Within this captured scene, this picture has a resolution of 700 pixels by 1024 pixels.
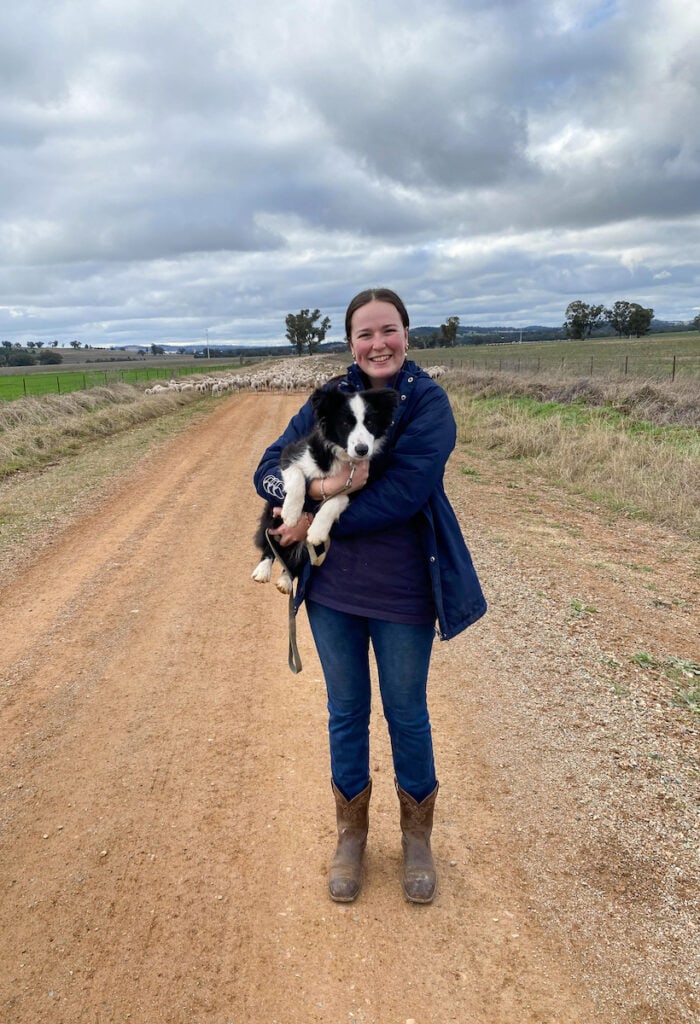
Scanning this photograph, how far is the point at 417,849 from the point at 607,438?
10821mm

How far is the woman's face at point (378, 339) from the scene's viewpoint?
2.59m

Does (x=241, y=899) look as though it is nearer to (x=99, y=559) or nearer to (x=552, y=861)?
(x=552, y=861)

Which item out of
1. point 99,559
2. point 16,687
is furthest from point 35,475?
point 16,687

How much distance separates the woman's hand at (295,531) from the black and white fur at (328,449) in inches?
1.4

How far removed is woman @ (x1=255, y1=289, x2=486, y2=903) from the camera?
255cm


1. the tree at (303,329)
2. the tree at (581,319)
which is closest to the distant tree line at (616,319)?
the tree at (581,319)

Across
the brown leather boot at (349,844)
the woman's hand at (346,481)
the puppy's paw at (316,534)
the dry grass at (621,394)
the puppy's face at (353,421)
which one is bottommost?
the brown leather boot at (349,844)

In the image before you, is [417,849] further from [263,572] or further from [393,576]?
[263,572]

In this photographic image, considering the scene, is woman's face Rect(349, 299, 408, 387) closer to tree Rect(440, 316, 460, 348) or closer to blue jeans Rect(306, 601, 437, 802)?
blue jeans Rect(306, 601, 437, 802)

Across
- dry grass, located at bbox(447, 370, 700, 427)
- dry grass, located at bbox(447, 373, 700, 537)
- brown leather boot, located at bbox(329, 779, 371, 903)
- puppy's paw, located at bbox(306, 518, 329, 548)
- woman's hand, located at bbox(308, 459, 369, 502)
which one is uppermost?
woman's hand, located at bbox(308, 459, 369, 502)

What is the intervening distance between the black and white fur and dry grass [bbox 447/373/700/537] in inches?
265

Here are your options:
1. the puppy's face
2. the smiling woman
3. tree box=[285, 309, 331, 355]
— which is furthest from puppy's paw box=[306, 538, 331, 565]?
tree box=[285, 309, 331, 355]

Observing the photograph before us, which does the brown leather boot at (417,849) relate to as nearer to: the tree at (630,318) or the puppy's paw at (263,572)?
the puppy's paw at (263,572)

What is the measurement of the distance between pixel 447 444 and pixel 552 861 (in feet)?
7.10
